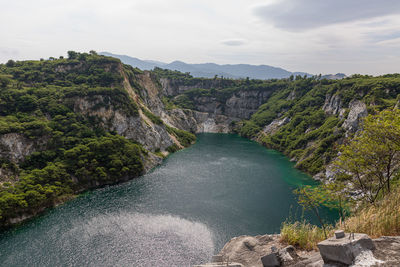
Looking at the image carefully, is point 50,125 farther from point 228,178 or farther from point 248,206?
point 248,206

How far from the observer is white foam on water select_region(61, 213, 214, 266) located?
128 ft

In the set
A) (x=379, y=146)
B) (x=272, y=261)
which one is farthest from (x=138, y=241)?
(x=379, y=146)

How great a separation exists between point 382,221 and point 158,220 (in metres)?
47.4

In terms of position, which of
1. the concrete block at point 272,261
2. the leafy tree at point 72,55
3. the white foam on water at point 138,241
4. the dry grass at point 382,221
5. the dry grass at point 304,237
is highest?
the leafy tree at point 72,55

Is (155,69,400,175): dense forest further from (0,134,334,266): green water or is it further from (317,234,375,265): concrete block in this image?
(317,234,375,265): concrete block

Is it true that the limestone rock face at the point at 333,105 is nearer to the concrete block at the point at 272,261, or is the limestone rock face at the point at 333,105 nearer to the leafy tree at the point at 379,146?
the leafy tree at the point at 379,146

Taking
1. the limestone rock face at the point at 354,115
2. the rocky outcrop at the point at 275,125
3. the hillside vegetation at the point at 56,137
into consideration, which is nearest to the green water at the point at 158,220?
the hillside vegetation at the point at 56,137

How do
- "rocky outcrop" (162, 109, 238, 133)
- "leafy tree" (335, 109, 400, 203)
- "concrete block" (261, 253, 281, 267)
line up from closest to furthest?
"concrete block" (261, 253, 281, 267) < "leafy tree" (335, 109, 400, 203) < "rocky outcrop" (162, 109, 238, 133)

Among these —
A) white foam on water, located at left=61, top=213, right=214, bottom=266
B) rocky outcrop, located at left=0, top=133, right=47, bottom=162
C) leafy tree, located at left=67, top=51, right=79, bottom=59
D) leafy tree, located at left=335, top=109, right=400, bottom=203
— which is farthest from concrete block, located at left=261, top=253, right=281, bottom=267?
leafy tree, located at left=67, top=51, right=79, bottom=59

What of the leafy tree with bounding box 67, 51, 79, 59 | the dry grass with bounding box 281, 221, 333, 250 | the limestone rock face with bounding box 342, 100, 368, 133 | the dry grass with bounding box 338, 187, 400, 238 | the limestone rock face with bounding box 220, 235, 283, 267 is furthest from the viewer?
the leafy tree with bounding box 67, 51, 79, 59

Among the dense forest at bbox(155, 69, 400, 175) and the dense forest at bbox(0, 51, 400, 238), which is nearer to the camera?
the dense forest at bbox(0, 51, 400, 238)

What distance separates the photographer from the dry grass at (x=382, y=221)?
33.2 ft

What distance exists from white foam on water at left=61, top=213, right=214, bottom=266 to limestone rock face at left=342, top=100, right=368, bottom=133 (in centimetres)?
6873

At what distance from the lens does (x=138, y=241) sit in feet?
143
